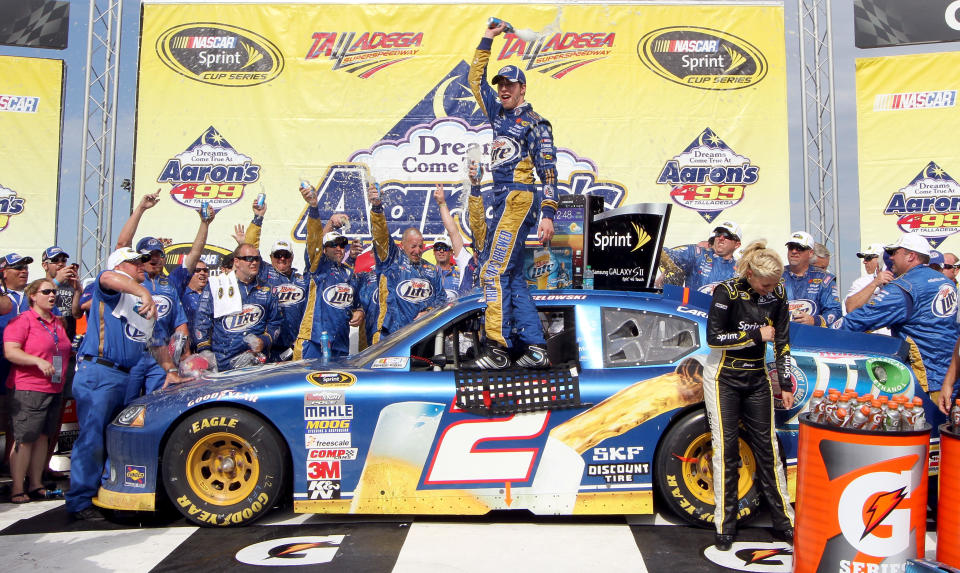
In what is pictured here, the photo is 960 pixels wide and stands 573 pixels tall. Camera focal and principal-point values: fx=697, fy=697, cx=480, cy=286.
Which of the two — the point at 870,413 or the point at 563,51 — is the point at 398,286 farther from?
the point at 563,51

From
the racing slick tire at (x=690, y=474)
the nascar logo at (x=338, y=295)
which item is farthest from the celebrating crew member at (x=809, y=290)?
the nascar logo at (x=338, y=295)

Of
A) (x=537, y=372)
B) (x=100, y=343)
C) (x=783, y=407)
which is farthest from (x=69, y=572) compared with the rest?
(x=783, y=407)

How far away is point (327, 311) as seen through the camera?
6.87 meters

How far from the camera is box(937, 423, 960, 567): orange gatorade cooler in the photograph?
125 inches

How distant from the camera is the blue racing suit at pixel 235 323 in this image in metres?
6.15

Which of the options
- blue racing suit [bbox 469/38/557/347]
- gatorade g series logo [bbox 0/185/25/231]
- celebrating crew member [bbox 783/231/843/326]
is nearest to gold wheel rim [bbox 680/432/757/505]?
blue racing suit [bbox 469/38/557/347]

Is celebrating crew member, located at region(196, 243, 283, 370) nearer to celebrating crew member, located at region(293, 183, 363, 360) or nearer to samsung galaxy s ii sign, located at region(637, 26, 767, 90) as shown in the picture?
celebrating crew member, located at region(293, 183, 363, 360)

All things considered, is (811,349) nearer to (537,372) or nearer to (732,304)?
(732,304)

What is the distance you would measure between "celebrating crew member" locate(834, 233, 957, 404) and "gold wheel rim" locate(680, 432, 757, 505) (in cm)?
140

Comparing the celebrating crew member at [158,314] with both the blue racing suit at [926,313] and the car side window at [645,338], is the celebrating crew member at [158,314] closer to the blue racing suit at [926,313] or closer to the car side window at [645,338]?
the car side window at [645,338]

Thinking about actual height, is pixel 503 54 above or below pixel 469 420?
above

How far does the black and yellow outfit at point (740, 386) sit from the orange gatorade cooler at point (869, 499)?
660 mm

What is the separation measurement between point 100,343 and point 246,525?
1636mm

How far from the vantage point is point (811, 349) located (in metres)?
4.32
